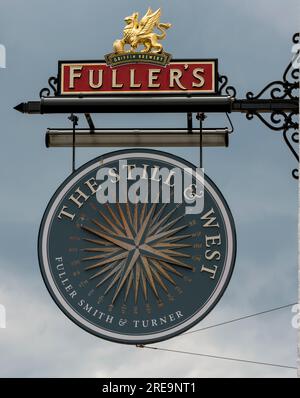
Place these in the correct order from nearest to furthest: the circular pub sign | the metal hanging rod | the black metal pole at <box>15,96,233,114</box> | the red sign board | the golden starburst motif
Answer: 1. the circular pub sign
2. the golden starburst motif
3. the black metal pole at <box>15,96,233,114</box>
4. the red sign board
5. the metal hanging rod

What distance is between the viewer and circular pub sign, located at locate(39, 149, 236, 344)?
57.5 feet

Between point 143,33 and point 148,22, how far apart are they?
0.70ft

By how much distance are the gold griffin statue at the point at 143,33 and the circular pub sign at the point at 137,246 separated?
1780mm

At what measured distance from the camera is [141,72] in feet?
61.6

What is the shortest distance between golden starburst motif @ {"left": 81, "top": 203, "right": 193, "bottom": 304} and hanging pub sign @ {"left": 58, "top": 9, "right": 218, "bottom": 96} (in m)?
2.00

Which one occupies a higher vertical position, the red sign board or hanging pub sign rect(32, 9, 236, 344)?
the red sign board

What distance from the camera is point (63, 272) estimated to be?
58.3 feet

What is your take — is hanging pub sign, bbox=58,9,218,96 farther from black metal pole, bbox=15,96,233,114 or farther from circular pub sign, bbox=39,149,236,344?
circular pub sign, bbox=39,149,236,344

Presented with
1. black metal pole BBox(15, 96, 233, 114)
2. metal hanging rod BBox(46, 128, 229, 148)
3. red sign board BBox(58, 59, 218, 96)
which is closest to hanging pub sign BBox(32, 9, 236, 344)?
black metal pole BBox(15, 96, 233, 114)

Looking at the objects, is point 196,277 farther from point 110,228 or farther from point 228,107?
point 228,107

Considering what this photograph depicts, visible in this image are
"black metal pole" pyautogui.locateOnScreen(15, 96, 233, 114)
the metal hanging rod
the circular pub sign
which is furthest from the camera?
the metal hanging rod

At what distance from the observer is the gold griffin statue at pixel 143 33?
61.2 feet

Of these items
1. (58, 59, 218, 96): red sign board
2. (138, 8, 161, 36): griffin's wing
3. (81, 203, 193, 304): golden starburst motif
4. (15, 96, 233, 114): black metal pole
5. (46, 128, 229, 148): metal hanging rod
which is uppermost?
(138, 8, 161, 36): griffin's wing

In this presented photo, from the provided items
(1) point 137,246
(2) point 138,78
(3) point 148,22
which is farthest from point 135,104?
(1) point 137,246
